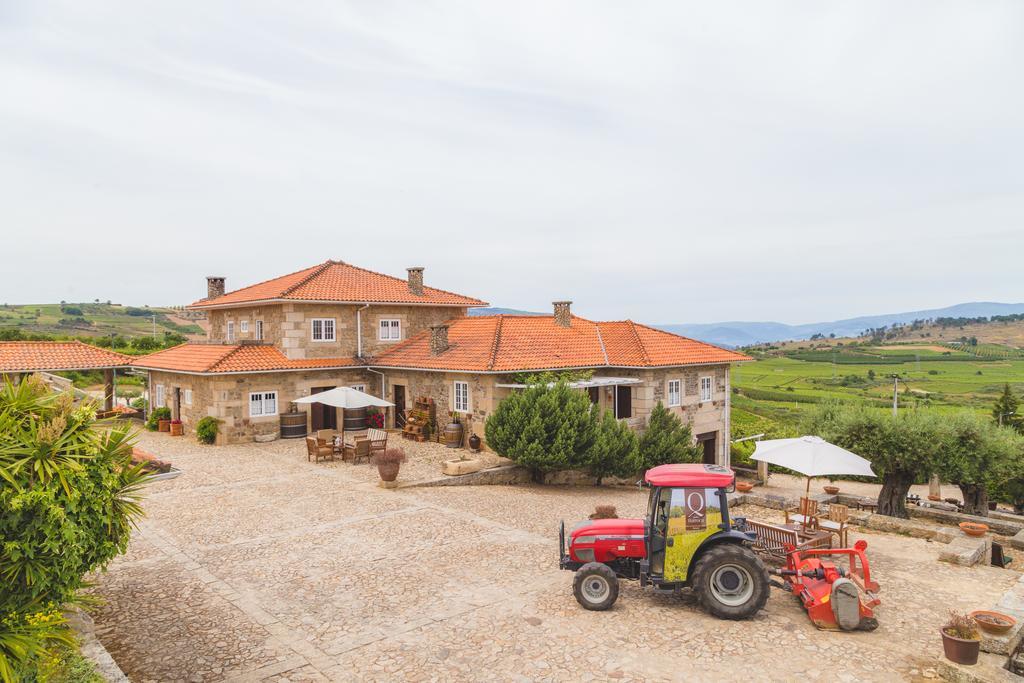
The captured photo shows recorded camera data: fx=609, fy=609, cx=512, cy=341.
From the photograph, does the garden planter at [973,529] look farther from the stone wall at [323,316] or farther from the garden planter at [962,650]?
the stone wall at [323,316]

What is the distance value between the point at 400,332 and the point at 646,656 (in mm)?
23984

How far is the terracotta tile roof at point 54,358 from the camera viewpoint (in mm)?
27266

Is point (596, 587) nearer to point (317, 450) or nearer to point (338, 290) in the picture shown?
point (317, 450)

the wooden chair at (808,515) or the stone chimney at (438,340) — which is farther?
the stone chimney at (438,340)

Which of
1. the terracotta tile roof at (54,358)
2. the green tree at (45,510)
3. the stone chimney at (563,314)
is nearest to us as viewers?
the green tree at (45,510)

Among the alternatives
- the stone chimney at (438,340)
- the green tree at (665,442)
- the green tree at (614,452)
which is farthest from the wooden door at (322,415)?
the green tree at (665,442)

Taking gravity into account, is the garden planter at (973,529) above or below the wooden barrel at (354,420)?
below

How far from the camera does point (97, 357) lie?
29.4 m

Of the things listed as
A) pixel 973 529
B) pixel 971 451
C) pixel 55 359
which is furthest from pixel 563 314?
pixel 55 359

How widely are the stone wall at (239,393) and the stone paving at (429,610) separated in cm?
952

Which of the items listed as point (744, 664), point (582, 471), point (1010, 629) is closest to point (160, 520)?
point (744, 664)

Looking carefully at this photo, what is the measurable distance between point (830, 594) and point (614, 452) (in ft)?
42.8

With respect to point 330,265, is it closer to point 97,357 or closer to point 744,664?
point 97,357

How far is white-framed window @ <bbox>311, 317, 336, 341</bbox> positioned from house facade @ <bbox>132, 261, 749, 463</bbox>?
1.8 inches
